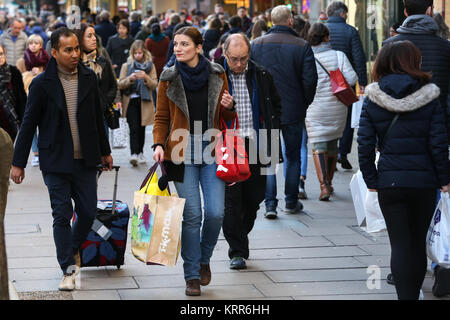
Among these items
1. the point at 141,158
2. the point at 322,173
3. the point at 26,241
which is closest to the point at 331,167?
the point at 322,173

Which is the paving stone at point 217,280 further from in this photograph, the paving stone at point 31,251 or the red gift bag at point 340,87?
the red gift bag at point 340,87

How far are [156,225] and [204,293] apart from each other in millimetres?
681

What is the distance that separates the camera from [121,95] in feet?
41.0

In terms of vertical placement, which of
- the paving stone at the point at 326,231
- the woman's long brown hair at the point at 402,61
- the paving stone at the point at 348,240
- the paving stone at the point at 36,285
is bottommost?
the paving stone at the point at 326,231

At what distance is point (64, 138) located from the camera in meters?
6.34

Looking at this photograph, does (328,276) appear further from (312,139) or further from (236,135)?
(312,139)

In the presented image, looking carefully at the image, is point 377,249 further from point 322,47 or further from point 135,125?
point 135,125

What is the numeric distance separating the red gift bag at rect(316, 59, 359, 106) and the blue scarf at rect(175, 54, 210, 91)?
150 inches

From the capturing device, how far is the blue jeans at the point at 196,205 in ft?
20.0

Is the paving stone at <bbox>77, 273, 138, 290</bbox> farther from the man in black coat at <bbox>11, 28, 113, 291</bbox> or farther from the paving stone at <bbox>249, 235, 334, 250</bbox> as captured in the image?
the paving stone at <bbox>249, 235, 334, 250</bbox>

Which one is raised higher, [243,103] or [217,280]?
[243,103]

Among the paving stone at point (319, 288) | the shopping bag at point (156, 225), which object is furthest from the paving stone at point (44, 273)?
the paving stone at point (319, 288)

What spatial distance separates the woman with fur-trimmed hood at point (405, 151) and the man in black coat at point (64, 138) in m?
2.02

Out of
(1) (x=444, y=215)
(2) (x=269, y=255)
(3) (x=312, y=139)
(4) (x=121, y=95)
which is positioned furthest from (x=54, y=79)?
(4) (x=121, y=95)
